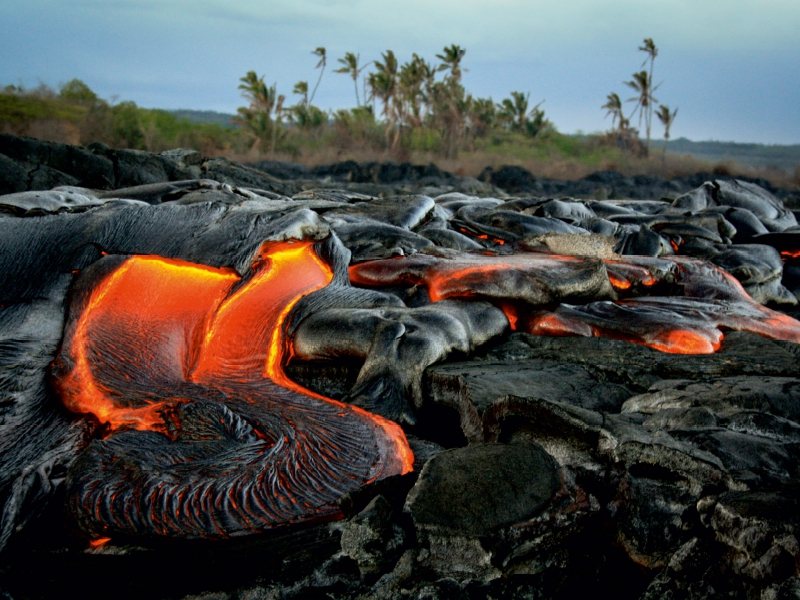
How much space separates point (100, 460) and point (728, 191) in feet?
30.5

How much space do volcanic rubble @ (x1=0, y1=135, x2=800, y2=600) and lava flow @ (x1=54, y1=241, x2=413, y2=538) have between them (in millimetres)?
13

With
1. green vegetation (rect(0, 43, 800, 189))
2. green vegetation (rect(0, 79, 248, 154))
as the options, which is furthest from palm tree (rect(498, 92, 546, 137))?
green vegetation (rect(0, 79, 248, 154))

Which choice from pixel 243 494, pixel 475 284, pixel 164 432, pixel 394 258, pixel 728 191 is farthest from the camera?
pixel 728 191

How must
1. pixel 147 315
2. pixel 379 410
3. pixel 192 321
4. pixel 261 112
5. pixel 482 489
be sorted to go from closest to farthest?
pixel 482 489 → pixel 379 410 → pixel 147 315 → pixel 192 321 → pixel 261 112

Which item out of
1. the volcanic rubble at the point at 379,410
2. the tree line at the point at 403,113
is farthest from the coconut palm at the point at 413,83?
the volcanic rubble at the point at 379,410

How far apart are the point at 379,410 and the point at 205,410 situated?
0.86 meters

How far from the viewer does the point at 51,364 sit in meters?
3.33

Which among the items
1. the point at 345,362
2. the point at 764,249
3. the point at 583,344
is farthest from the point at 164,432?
the point at 764,249

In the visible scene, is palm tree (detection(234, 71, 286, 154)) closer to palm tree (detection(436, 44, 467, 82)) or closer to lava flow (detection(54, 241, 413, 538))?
palm tree (detection(436, 44, 467, 82))

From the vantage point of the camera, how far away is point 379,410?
10.6ft

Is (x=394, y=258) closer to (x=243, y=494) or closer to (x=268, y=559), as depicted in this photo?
(x=243, y=494)

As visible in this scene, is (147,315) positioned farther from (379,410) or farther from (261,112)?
(261,112)

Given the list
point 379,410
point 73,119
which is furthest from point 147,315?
point 73,119

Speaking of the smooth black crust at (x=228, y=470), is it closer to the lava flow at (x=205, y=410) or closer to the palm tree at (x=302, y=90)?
the lava flow at (x=205, y=410)
